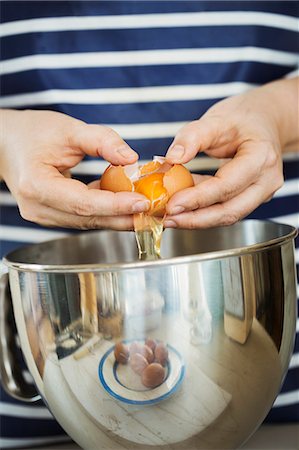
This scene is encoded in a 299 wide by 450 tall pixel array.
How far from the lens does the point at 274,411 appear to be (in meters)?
0.93

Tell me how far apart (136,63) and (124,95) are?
43mm

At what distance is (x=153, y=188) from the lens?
69 cm

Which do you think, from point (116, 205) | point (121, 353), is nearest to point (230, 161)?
point (116, 205)

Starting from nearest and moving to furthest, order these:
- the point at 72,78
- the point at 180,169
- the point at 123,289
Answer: the point at 123,289
the point at 180,169
the point at 72,78

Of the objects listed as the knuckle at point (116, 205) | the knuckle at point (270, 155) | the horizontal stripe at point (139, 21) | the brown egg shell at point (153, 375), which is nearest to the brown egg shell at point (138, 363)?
the brown egg shell at point (153, 375)

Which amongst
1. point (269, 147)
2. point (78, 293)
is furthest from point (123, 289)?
point (269, 147)

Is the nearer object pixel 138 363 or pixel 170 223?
pixel 138 363

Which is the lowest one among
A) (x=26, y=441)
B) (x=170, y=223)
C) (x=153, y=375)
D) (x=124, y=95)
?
(x=26, y=441)

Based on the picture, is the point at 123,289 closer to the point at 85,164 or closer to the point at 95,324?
the point at 95,324

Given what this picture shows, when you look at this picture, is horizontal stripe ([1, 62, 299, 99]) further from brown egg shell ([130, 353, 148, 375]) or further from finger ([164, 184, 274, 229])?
brown egg shell ([130, 353, 148, 375])

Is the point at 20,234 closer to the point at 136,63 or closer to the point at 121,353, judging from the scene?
the point at 136,63

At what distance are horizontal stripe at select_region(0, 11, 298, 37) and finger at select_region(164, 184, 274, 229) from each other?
10.9 inches

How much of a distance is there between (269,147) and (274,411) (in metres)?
0.38

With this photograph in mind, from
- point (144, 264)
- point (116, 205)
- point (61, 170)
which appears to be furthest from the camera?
point (61, 170)
